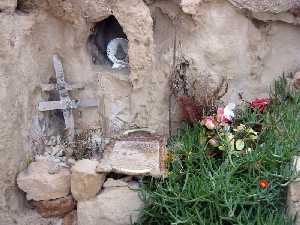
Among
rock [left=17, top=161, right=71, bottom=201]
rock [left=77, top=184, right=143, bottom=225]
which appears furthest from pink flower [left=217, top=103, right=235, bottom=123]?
rock [left=17, top=161, right=71, bottom=201]

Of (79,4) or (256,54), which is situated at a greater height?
(79,4)

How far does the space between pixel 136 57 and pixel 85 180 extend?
3.03 feet

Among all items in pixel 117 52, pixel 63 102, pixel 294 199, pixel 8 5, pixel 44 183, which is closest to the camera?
pixel 294 199

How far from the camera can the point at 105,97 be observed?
143 inches

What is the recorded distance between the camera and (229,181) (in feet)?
9.50

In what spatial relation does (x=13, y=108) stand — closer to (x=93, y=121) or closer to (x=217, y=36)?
(x=93, y=121)

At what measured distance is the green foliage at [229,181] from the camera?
2768mm

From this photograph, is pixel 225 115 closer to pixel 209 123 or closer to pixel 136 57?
pixel 209 123

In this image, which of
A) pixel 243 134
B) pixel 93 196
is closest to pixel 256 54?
pixel 243 134

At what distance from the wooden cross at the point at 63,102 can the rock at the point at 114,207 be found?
0.62 meters

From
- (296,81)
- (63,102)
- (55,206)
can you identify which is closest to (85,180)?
(55,206)

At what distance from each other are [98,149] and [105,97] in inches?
15.5

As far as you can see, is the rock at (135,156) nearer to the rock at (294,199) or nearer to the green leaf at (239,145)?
the green leaf at (239,145)

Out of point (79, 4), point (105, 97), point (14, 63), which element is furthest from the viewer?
point (105, 97)
